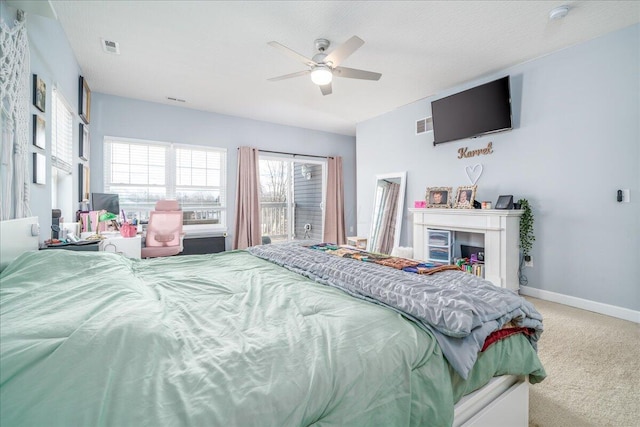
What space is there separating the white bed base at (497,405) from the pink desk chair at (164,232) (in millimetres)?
3704

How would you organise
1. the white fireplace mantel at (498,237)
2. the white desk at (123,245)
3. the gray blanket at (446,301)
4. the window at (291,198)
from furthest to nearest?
the window at (291,198)
the white fireplace mantel at (498,237)
the white desk at (123,245)
the gray blanket at (446,301)

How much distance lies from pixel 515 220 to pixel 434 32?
222 centimetres

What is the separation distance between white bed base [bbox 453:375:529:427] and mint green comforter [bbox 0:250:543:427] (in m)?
0.09

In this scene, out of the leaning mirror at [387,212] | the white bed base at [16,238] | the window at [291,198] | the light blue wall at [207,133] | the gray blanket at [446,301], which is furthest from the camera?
the window at [291,198]

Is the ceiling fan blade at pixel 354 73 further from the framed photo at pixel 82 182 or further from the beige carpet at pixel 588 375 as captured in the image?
the framed photo at pixel 82 182

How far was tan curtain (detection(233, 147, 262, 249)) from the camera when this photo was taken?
5328 mm

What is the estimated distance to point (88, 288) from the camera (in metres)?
1.10

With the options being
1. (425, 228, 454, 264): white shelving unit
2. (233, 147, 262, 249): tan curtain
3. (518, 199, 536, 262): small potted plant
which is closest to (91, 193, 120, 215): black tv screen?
(233, 147, 262, 249): tan curtain

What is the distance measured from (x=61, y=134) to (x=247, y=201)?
111 inches

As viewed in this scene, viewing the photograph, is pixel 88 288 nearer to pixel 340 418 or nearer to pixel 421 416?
pixel 340 418

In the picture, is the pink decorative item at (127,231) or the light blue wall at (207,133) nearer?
the pink decorative item at (127,231)

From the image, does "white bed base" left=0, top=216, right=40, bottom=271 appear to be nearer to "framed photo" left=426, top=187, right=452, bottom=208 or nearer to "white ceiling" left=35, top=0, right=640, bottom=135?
"white ceiling" left=35, top=0, right=640, bottom=135

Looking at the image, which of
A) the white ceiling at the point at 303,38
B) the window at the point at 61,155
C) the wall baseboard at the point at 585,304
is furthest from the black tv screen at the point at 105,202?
the wall baseboard at the point at 585,304

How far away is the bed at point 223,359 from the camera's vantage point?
→ 0.63 meters
